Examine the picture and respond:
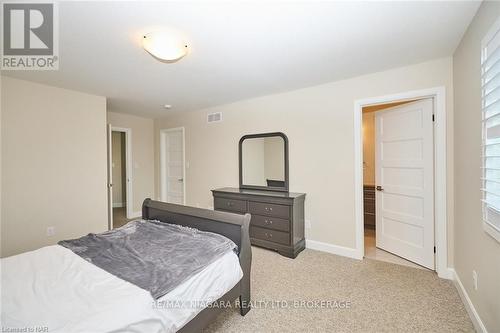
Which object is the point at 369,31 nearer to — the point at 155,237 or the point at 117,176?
the point at 155,237

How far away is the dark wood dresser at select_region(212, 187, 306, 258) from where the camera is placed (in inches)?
117

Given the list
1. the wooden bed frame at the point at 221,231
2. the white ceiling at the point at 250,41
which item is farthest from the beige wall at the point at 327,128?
the wooden bed frame at the point at 221,231

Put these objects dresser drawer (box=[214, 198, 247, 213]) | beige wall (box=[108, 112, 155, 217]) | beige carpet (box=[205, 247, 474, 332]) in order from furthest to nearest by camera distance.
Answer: beige wall (box=[108, 112, 155, 217]) → dresser drawer (box=[214, 198, 247, 213]) → beige carpet (box=[205, 247, 474, 332])

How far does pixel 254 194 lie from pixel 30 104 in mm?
3191

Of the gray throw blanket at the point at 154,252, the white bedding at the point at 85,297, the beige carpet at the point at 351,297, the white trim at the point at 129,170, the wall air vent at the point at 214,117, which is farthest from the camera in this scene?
the white trim at the point at 129,170

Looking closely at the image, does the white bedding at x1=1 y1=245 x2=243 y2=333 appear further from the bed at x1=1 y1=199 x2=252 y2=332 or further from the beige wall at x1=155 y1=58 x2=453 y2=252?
the beige wall at x1=155 y1=58 x2=453 y2=252

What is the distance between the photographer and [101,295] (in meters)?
1.16

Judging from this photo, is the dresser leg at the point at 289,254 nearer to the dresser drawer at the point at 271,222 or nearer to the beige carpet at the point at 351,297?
the beige carpet at the point at 351,297

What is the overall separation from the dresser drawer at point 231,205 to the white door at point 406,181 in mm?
1957

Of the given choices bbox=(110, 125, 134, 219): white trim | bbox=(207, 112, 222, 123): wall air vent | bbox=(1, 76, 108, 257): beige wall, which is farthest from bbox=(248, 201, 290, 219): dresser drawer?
bbox=(110, 125, 134, 219): white trim

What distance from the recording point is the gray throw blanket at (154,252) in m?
1.35

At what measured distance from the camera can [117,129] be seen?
4816mm

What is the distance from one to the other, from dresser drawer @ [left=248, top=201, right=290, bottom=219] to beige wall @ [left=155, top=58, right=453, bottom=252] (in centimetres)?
48

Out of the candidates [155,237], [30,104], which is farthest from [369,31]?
[30,104]
